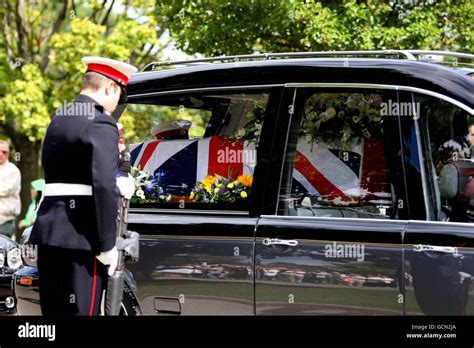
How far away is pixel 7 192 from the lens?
1304cm

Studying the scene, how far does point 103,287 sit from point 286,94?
1.69 meters

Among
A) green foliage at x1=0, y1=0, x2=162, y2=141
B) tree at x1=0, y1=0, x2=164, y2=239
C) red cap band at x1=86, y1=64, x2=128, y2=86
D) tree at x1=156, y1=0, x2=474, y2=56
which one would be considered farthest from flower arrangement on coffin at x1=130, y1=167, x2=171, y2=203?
green foliage at x1=0, y1=0, x2=162, y2=141

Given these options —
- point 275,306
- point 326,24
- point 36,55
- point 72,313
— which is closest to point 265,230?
point 275,306

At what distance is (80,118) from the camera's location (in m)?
5.19

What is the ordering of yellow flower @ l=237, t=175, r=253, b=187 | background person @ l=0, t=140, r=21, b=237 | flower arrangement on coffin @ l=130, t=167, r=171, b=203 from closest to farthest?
yellow flower @ l=237, t=175, r=253, b=187, flower arrangement on coffin @ l=130, t=167, r=171, b=203, background person @ l=0, t=140, r=21, b=237

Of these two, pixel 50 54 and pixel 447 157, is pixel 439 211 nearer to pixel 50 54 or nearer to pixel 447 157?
pixel 447 157

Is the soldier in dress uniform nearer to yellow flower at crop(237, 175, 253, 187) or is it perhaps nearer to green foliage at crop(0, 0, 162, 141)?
yellow flower at crop(237, 175, 253, 187)

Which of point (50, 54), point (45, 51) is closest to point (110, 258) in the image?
point (50, 54)

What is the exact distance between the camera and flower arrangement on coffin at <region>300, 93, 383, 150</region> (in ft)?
19.1

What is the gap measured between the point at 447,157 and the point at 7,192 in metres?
8.51

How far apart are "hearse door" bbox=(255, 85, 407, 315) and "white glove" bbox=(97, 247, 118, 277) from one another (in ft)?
3.35

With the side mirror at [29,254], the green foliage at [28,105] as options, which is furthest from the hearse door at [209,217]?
the green foliage at [28,105]
